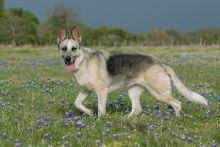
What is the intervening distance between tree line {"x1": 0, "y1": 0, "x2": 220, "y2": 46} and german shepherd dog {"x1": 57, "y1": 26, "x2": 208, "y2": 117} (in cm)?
6767

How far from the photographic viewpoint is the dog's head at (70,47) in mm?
9156

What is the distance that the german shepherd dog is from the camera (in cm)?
920

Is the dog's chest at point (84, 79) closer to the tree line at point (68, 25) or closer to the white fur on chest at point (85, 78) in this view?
the white fur on chest at point (85, 78)

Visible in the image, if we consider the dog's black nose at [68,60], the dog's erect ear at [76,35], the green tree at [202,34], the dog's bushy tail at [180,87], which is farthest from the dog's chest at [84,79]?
the green tree at [202,34]

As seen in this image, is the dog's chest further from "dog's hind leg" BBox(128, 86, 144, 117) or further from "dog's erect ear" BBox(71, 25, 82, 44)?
"dog's hind leg" BBox(128, 86, 144, 117)

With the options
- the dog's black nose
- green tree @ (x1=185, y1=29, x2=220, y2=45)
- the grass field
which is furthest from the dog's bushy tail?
green tree @ (x1=185, y1=29, x2=220, y2=45)

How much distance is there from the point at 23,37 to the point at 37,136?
84.1m

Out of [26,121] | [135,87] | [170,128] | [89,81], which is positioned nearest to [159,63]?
[135,87]

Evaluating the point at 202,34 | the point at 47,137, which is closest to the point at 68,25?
the point at 202,34

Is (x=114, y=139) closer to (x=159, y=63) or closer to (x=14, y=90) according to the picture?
(x=159, y=63)

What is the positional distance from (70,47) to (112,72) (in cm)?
102

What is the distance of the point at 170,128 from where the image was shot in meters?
7.23

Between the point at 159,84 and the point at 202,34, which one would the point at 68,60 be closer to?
the point at 159,84

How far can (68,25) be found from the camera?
82812mm
